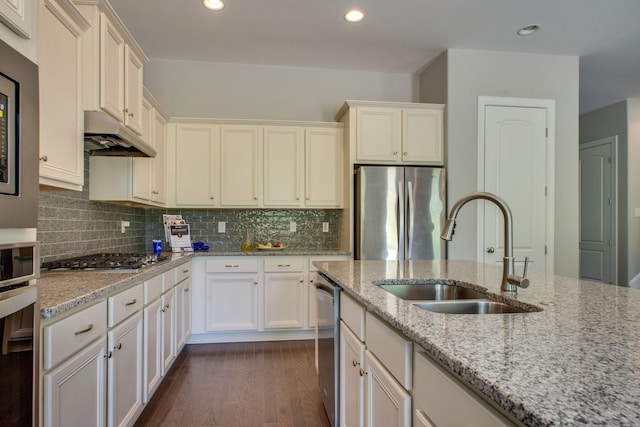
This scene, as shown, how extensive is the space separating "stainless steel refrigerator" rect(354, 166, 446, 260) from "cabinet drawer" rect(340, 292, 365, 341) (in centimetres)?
169

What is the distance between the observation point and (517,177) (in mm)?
3670

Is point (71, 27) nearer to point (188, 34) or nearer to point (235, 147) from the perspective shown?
point (188, 34)

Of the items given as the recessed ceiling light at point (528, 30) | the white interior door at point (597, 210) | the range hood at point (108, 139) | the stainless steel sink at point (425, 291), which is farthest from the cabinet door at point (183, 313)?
the white interior door at point (597, 210)

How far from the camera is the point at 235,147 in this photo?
3.69m

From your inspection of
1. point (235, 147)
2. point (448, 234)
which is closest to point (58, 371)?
point (448, 234)

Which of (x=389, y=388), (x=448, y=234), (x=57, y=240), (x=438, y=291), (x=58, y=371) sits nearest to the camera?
(x=389, y=388)

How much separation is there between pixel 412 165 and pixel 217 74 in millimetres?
2302

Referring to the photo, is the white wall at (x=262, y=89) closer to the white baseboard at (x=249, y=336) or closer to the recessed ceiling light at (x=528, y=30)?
the recessed ceiling light at (x=528, y=30)

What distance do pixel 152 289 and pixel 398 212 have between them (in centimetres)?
221

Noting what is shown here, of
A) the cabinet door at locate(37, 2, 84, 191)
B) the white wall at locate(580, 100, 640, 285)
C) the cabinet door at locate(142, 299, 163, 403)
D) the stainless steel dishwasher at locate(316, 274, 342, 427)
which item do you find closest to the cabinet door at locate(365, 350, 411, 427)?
the stainless steel dishwasher at locate(316, 274, 342, 427)

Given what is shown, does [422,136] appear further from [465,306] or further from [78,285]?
[78,285]

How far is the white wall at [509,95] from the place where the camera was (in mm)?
3600

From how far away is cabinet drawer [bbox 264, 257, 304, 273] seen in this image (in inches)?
137

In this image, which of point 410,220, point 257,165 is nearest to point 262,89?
point 257,165
